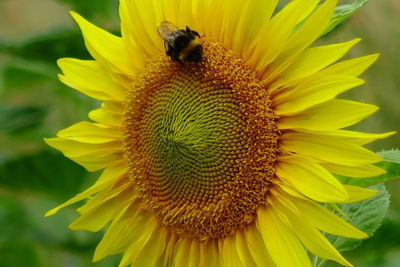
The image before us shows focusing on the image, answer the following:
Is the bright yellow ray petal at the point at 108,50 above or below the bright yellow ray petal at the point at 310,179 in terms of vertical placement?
below

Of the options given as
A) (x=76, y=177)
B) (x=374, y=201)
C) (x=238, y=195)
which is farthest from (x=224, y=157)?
(x=76, y=177)

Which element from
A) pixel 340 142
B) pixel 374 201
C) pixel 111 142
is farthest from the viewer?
pixel 111 142

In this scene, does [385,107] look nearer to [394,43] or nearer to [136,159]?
[394,43]

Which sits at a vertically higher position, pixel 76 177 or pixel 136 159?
pixel 136 159

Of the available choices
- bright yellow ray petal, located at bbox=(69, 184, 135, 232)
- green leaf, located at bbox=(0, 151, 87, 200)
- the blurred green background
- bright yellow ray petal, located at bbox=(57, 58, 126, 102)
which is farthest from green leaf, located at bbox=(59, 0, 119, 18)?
bright yellow ray petal, located at bbox=(69, 184, 135, 232)

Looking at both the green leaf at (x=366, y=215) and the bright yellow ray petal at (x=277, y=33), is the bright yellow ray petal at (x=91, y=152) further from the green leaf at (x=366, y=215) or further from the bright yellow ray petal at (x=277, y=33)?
the green leaf at (x=366, y=215)

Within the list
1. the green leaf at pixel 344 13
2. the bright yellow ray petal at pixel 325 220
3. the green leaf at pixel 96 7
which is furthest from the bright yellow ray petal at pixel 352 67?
the green leaf at pixel 96 7
